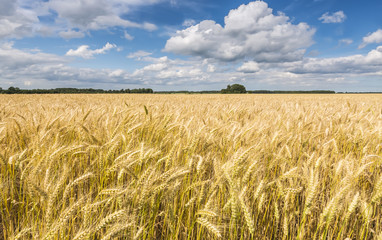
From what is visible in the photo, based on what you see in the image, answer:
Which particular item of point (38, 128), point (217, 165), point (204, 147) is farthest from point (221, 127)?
point (38, 128)

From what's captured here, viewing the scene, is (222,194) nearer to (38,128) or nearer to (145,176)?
(145,176)

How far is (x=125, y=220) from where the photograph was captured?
1.06m

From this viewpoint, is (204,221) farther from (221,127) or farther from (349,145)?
(349,145)

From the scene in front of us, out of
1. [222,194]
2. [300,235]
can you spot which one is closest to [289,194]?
[300,235]

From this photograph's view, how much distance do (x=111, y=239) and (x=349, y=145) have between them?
2657 mm

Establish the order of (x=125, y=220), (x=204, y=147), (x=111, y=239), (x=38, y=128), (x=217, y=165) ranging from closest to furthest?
(x=111, y=239)
(x=125, y=220)
(x=217, y=165)
(x=204, y=147)
(x=38, y=128)

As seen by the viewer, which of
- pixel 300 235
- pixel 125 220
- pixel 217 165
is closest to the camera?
pixel 125 220

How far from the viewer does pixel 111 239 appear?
951 millimetres

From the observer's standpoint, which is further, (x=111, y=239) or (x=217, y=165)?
(x=217, y=165)

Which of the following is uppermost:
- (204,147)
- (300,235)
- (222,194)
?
(204,147)

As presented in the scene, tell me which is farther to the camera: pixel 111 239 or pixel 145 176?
pixel 145 176

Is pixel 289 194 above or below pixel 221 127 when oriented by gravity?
below

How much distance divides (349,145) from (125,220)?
2.57 m

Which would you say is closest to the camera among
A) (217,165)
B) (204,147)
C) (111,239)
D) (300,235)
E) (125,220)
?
(111,239)
